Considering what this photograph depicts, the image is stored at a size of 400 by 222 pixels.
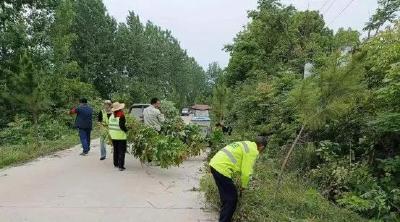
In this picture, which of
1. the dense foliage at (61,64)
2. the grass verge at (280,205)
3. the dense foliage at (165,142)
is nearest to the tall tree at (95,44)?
the dense foliage at (61,64)

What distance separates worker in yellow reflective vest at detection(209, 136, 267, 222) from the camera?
6.65 meters

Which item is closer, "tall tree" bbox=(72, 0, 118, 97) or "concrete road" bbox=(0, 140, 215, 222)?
"concrete road" bbox=(0, 140, 215, 222)

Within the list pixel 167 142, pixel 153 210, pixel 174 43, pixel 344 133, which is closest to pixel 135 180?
pixel 167 142

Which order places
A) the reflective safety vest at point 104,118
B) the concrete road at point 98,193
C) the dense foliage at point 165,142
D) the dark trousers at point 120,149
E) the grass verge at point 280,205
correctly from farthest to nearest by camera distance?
the reflective safety vest at point 104,118, the dark trousers at point 120,149, the dense foliage at point 165,142, the concrete road at point 98,193, the grass verge at point 280,205

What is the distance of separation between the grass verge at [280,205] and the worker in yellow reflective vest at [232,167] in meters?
0.54

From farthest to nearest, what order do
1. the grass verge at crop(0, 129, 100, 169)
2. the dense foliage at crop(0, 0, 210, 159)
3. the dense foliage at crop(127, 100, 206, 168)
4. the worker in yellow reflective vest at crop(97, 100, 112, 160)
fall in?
the dense foliage at crop(0, 0, 210, 159) < the worker in yellow reflective vest at crop(97, 100, 112, 160) < the grass verge at crop(0, 129, 100, 169) < the dense foliage at crop(127, 100, 206, 168)

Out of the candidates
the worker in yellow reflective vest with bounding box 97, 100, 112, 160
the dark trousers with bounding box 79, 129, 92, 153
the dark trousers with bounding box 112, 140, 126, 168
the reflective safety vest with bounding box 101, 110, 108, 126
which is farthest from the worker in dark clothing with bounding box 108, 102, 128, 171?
the dark trousers with bounding box 79, 129, 92, 153

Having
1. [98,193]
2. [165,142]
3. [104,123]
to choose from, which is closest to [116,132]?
[165,142]

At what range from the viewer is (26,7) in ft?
108

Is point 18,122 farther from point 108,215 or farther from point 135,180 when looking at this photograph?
point 108,215

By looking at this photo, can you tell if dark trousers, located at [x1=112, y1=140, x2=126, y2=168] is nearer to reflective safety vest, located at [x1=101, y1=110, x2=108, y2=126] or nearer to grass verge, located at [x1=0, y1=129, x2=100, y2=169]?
reflective safety vest, located at [x1=101, y1=110, x2=108, y2=126]

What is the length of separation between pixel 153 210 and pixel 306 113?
333 centimetres

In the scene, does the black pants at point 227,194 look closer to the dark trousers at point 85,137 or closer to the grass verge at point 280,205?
the grass verge at point 280,205

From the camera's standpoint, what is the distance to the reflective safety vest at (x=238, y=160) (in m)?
6.64
